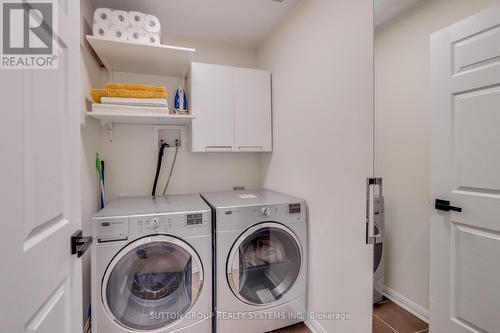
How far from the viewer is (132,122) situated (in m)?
2.15

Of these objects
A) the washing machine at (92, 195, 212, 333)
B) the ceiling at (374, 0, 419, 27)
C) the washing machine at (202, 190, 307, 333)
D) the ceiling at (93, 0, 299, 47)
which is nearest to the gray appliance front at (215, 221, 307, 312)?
the washing machine at (202, 190, 307, 333)

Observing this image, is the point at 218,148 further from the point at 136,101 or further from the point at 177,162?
the point at 136,101

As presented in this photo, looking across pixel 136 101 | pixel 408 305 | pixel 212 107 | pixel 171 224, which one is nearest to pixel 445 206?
pixel 408 305

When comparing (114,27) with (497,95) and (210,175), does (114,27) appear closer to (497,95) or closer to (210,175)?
(210,175)

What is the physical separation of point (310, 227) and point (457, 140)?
109 cm

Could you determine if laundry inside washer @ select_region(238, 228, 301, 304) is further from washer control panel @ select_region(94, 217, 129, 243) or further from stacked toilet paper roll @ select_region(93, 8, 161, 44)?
stacked toilet paper roll @ select_region(93, 8, 161, 44)

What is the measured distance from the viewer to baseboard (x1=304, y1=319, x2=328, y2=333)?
1.64 meters

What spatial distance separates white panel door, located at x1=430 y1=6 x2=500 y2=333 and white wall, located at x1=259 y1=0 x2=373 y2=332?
12.9 inches

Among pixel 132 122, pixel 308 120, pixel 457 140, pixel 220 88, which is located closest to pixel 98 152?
pixel 132 122

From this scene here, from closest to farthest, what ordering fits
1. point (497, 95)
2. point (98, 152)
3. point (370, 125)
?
1. point (497, 95)
2. point (370, 125)
3. point (98, 152)

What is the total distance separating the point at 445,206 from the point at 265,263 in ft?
4.05

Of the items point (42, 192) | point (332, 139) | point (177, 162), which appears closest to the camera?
point (42, 192)

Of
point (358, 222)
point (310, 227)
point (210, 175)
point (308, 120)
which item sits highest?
point (308, 120)

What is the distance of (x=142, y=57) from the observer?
75.3 inches
